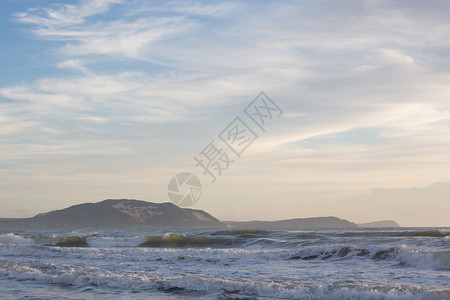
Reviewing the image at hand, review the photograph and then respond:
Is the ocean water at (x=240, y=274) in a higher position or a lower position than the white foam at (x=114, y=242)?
lower

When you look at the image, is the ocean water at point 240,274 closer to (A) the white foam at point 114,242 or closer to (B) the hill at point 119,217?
(A) the white foam at point 114,242

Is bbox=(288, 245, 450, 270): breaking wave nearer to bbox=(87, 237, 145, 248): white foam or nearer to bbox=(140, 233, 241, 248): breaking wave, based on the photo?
bbox=(140, 233, 241, 248): breaking wave

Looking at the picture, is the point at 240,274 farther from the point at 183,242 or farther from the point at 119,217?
the point at 119,217

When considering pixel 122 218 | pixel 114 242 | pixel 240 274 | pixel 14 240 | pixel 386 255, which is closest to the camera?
pixel 240 274

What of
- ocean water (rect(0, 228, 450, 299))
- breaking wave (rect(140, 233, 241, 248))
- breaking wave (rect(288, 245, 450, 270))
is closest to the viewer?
ocean water (rect(0, 228, 450, 299))

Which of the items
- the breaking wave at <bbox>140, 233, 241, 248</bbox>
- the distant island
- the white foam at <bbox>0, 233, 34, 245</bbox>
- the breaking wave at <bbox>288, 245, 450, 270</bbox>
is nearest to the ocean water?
the breaking wave at <bbox>288, 245, 450, 270</bbox>

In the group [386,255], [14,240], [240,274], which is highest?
[14,240]

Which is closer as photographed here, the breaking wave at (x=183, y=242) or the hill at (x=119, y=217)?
the breaking wave at (x=183, y=242)

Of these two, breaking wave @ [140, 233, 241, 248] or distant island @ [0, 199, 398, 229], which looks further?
distant island @ [0, 199, 398, 229]

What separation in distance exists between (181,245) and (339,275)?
19782 mm

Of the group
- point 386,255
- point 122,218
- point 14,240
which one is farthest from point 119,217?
point 386,255

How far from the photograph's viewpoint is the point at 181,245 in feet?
109

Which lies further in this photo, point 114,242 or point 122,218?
point 122,218

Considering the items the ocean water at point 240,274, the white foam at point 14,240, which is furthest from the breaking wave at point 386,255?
the white foam at point 14,240
